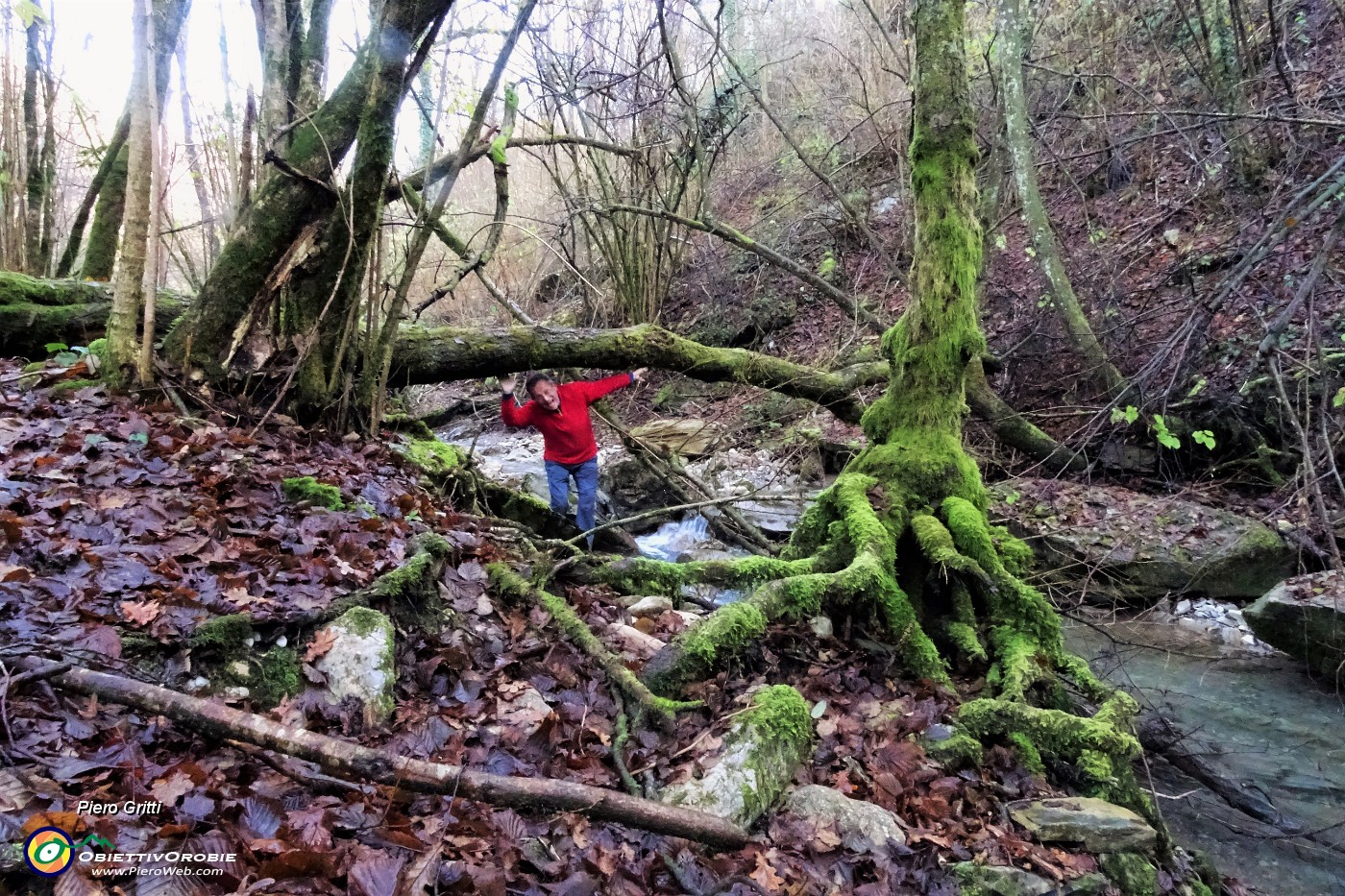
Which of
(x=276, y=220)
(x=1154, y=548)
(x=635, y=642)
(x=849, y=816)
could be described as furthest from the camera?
(x=1154, y=548)

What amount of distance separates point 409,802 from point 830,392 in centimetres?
664

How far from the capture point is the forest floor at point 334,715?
6.15 feet

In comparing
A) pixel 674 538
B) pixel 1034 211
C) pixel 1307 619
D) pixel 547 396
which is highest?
pixel 1034 211

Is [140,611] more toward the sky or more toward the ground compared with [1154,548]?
more toward the sky

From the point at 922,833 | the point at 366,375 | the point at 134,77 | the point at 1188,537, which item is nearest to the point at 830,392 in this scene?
the point at 1188,537

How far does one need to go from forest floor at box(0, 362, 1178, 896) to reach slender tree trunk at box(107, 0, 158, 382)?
0.37m

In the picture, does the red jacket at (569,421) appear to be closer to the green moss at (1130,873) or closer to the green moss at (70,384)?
the green moss at (70,384)

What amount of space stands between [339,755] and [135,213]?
13.1 feet

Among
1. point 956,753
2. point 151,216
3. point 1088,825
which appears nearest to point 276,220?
point 151,216

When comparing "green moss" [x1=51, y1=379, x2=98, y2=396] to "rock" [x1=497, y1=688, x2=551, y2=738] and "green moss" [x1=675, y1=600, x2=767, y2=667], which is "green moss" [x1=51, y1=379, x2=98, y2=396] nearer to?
"rock" [x1=497, y1=688, x2=551, y2=738]

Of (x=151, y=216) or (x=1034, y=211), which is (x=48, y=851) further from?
(x=1034, y=211)

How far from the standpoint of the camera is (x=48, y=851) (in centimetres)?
156

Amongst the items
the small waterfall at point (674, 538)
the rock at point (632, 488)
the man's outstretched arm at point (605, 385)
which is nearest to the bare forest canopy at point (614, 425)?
the man's outstretched arm at point (605, 385)

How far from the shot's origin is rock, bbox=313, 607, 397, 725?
268 cm
